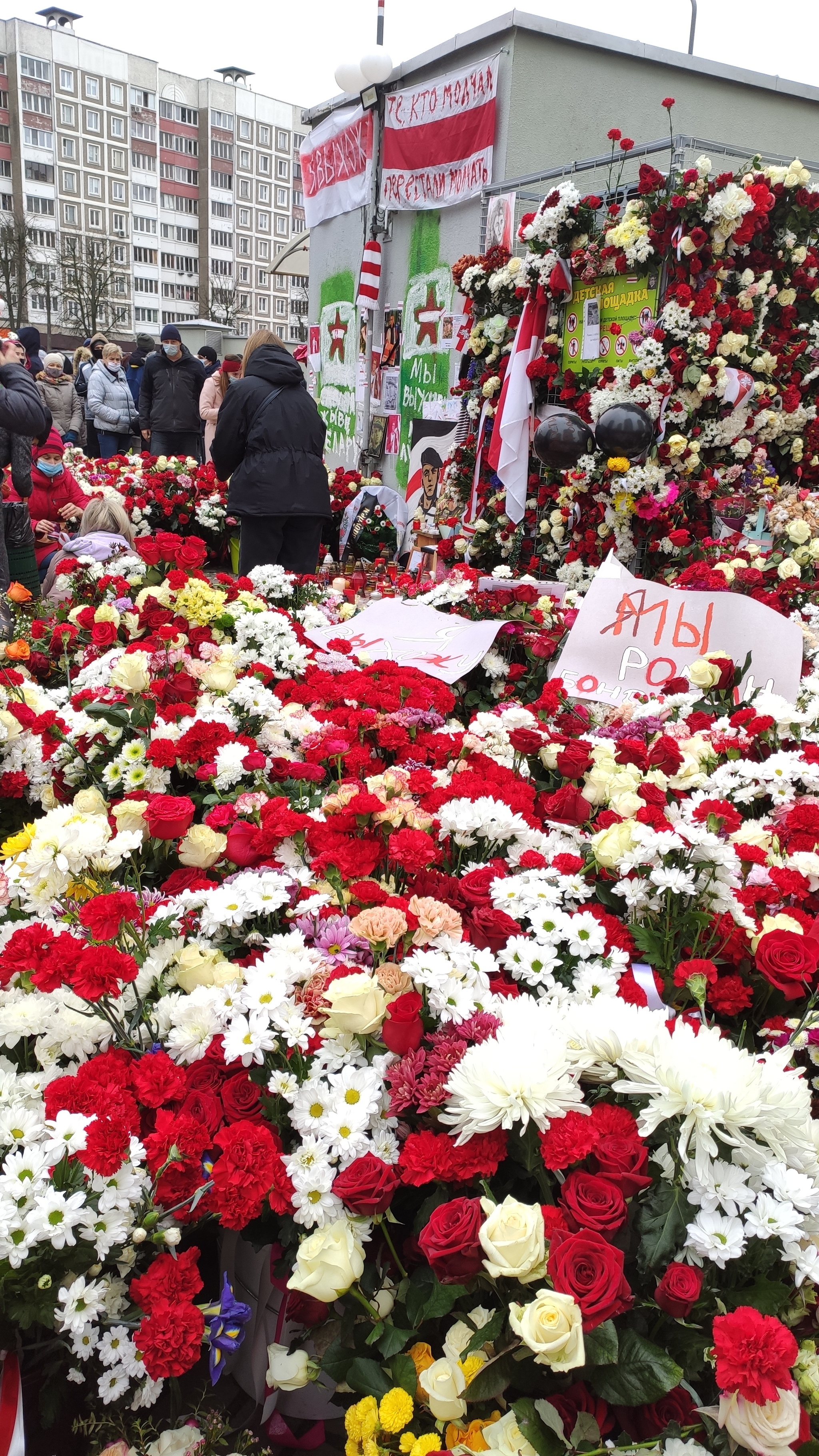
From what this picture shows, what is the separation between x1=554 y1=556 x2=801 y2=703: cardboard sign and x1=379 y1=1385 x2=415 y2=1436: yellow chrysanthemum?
1.71 metres

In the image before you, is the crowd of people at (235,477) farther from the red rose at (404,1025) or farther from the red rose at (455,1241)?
the red rose at (455,1241)

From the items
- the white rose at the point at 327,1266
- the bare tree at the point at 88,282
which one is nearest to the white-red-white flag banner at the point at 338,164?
the white rose at the point at 327,1266

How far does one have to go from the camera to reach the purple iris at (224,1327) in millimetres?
1128

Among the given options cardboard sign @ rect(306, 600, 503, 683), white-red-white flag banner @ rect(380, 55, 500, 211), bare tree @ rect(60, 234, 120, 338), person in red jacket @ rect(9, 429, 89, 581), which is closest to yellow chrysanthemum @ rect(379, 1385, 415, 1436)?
cardboard sign @ rect(306, 600, 503, 683)

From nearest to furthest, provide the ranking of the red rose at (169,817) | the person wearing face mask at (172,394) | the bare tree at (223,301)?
the red rose at (169,817), the person wearing face mask at (172,394), the bare tree at (223,301)

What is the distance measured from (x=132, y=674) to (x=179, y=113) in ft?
226

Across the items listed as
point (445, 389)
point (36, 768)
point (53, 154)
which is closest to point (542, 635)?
point (36, 768)

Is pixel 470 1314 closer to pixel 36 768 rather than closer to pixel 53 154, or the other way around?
pixel 36 768

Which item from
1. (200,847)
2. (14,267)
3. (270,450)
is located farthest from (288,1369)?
(14,267)

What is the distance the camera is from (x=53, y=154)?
5309cm

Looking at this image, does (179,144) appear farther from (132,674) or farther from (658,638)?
(132,674)

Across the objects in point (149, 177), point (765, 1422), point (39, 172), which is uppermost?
point (149, 177)

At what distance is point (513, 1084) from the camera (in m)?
1.00

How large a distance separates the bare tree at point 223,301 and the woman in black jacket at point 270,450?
162 feet
